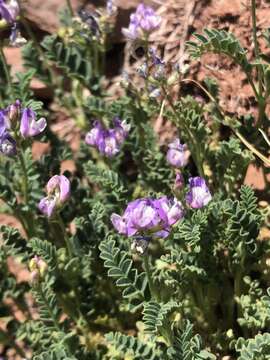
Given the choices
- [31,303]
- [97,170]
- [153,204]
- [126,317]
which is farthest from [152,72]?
[31,303]

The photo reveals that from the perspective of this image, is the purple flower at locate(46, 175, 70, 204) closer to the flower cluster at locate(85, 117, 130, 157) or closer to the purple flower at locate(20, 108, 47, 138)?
the purple flower at locate(20, 108, 47, 138)

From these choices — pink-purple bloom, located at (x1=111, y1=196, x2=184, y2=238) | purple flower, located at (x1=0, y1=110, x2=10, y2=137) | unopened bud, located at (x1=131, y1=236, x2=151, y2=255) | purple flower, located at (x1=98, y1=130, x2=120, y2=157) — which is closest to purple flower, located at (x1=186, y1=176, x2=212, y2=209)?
pink-purple bloom, located at (x1=111, y1=196, x2=184, y2=238)

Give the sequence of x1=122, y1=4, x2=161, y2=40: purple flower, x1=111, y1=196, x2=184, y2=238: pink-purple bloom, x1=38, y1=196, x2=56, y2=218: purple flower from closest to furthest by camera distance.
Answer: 1. x1=111, y1=196, x2=184, y2=238: pink-purple bloom
2. x1=38, y1=196, x2=56, y2=218: purple flower
3. x1=122, y1=4, x2=161, y2=40: purple flower

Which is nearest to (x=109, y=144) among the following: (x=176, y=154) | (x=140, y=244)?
(x=176, y=154)

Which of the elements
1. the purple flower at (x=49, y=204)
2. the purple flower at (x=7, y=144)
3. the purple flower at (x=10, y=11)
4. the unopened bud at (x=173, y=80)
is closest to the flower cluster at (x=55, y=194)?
the purple flower at (x=49, y=204)

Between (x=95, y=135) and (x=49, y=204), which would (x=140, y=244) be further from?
(x=95, y=135)

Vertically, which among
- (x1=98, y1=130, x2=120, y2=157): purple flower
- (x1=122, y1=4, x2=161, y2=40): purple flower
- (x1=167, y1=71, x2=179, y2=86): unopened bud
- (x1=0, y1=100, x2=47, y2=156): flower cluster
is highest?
(x1=122, y1=4, x2=161, y2=40): purple flower
